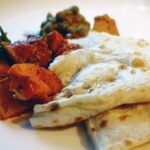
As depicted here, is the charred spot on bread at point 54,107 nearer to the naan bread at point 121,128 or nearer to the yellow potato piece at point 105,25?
the naan bread at point 121,128

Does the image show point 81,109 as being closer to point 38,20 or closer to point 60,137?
point 60,137

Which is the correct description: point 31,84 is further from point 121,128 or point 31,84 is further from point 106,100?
point 121,128

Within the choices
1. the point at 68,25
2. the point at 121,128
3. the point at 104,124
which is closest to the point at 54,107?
the point at 104,124

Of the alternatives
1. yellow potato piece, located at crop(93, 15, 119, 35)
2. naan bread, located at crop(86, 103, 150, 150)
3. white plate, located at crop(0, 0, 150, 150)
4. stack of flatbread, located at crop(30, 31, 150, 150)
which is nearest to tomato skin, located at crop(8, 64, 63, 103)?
stack of flatbread, located at crop(30, 31, 150, 150)

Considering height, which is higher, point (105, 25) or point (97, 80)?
point (105, 25)

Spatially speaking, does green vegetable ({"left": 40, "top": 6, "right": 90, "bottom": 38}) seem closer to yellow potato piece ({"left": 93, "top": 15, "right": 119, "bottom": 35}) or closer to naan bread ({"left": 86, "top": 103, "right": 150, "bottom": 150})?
yellow potato piece ({"left": 93, "top": 15, "right": 119, "bottom": 35})

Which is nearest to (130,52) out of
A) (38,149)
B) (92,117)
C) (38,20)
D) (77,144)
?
(92,117)

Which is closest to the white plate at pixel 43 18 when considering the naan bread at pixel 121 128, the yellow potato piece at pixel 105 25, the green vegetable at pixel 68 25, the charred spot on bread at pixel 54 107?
the naan bread at pixel 121 128
